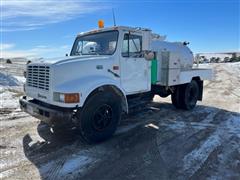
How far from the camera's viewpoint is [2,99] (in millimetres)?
8867

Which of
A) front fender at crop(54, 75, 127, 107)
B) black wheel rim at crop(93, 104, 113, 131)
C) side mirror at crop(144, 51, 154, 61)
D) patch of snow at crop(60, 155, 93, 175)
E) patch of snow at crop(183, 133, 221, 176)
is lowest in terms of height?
patch of snow at crop(60, 155, 93, 175)

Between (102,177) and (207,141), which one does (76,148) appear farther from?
(207,141)

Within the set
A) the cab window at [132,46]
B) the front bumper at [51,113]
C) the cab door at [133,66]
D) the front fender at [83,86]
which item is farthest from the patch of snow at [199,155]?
the cab window at [132,46]

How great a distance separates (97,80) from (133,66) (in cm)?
136

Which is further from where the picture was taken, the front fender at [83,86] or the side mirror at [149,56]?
the side mirror at [149,56]

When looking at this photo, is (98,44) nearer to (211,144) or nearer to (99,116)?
(99,116)

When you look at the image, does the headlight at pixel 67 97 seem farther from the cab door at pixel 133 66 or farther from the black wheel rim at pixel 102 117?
the cab door at pixel 133 66

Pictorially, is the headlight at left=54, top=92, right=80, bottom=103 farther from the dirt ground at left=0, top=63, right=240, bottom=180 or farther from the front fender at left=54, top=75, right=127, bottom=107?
the dirt ground at left=0, top=63, right=240, bottom=180

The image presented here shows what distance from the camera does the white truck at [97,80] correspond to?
447cm

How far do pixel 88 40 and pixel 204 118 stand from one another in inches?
163

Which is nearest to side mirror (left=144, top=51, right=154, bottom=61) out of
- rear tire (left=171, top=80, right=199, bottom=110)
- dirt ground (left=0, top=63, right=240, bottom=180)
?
dirt ground (left=0, top=63, right=240, bottom=180)

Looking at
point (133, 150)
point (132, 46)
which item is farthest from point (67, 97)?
point (132, 46)

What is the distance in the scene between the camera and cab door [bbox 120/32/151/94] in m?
5.59

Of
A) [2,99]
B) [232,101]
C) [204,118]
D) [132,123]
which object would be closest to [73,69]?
[132,123]
